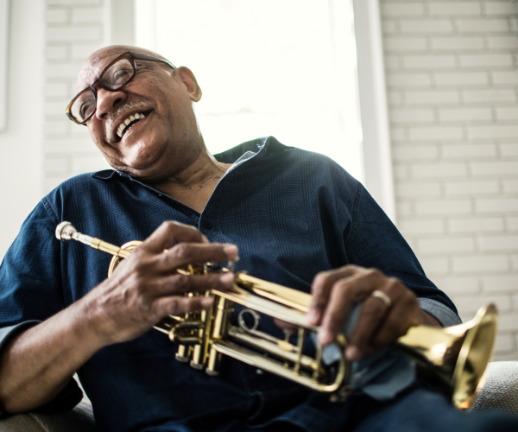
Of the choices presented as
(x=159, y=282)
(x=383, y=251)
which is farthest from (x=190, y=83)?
(x=159, y=282)

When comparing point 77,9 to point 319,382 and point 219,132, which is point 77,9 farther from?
point 319,382

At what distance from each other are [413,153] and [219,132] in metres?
1.10

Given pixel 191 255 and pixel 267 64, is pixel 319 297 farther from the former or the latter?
pixel 267 64

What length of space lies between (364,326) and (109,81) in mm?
1072

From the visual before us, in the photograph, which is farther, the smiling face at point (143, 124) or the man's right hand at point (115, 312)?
the smiling face at point (143, 124)

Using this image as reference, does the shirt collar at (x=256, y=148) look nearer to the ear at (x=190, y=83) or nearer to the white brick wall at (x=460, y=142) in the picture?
the ear at (x=190, y=83)

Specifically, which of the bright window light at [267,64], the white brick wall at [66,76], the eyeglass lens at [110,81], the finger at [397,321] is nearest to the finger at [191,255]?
the finger at [397,321]

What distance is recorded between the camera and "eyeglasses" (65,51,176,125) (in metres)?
1.33

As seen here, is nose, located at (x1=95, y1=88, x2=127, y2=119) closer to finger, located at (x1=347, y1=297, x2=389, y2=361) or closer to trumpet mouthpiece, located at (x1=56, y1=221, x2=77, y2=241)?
trumpet mouthpiece, located at (x1=56, y1=221, x2=77, y2=241)

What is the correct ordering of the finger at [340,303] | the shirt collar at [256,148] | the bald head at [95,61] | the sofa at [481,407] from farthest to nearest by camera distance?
the bald head at [95,61] < the shirt collar at [256,148] < the sofa at [481,407] < the finger at [340,303]

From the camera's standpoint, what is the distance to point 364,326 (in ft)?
2.27

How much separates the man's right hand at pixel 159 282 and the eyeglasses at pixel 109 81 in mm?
722

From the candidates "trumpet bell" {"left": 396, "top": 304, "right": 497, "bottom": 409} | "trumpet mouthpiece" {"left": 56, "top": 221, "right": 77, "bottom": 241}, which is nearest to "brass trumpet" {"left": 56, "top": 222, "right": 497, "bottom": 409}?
"trumpet bell" {"left": 396, "top": 304, "right": 497, "bottom": 409}

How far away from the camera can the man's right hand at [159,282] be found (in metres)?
0.78
